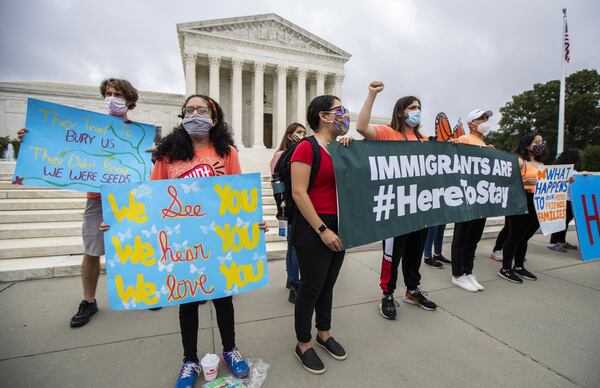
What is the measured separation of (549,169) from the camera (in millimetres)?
3922

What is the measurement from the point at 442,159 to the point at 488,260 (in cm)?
300

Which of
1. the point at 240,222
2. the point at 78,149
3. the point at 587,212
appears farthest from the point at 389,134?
the point at 587,212

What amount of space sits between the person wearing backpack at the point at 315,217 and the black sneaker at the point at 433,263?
9.48 feet

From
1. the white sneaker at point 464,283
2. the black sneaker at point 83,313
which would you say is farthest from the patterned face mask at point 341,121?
the black sneaker at point 83,313

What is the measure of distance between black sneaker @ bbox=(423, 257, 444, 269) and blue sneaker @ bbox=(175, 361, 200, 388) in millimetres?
3812

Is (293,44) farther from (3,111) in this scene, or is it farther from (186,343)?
(186,343)

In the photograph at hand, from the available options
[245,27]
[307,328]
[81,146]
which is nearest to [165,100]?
[245,27]

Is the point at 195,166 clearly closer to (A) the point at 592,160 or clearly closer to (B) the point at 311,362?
(B) the point at 311,362

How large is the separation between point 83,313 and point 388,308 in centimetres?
301

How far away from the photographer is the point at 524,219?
12.2 ft

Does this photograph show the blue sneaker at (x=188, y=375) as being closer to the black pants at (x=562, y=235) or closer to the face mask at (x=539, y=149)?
the face mask at (x=539, y=149)

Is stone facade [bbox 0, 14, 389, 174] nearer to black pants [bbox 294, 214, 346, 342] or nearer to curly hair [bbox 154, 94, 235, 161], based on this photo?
curly hair [bbox 154, 94, 235, 161]

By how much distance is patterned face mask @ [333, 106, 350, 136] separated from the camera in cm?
201

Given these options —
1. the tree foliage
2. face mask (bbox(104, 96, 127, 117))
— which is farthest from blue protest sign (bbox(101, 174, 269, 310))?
the tree foliage
